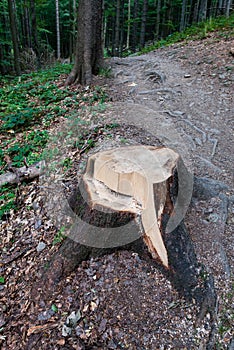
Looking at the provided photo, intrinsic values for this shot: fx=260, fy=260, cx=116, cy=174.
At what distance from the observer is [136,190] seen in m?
2.12

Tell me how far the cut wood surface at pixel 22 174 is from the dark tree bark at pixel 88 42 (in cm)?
332

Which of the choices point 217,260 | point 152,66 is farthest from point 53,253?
point 152,66

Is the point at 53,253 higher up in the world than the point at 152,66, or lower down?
lower down

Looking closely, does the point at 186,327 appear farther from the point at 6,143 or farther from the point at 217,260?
the point at 6,143

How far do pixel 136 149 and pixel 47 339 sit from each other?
178 cm

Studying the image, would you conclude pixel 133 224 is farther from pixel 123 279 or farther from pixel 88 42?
pixel 88 42

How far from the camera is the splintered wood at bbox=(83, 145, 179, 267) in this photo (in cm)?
206

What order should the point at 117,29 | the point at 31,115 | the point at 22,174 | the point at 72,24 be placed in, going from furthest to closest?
the point at 72,24
the point at 117,29
the point at 31,115
the point at 22,174

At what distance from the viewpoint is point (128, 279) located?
2160 mm

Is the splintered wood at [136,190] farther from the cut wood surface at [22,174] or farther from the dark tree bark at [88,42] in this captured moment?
the dark tree bark at [88,42]

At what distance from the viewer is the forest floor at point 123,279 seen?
6.43 ft

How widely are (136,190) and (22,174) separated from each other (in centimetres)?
207

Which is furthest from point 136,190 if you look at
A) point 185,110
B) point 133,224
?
point 185,110

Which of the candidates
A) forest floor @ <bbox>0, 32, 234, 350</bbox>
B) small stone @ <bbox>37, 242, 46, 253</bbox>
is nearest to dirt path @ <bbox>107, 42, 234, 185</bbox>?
forest floor @ <bbox>0, 32, 234, 350</bbox>
